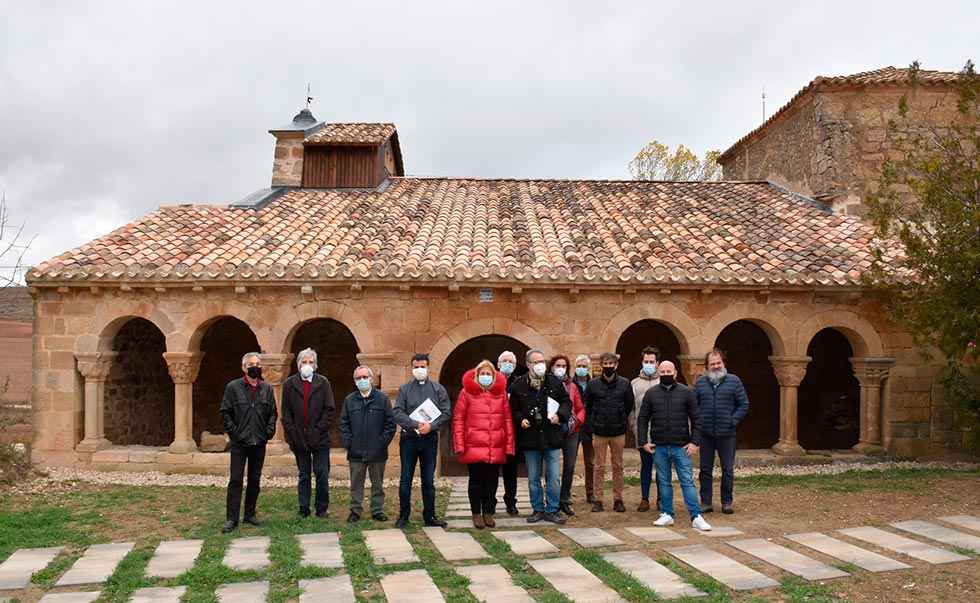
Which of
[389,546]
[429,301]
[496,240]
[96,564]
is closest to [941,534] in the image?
[389,546]

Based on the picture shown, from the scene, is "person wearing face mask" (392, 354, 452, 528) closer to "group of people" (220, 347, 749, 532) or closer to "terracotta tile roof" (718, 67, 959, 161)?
"group of people" (220, 347, 749, 532)

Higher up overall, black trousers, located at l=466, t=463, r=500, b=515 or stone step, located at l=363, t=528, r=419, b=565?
black trousers, located at l=466, t=463, r=500, b=515

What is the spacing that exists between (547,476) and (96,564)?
3791 millimetres

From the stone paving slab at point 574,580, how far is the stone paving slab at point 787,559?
1410 millimetres

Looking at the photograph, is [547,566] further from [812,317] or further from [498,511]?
[812,317]

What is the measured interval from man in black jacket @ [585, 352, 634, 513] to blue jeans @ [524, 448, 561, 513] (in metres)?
0.61

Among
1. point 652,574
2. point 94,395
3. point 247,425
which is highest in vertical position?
point 247,425

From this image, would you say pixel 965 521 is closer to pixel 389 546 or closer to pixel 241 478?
pixel 389 546

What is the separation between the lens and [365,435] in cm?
684

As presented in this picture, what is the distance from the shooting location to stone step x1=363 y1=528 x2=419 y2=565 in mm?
5488

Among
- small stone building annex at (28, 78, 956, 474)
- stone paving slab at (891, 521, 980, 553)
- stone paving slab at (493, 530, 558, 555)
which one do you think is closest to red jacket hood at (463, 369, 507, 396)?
stone paving slab at (493, 530, 558, 555)

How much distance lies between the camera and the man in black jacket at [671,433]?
6574 mm

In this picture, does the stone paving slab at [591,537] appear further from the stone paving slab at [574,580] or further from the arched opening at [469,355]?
the arched opening at [469,355]

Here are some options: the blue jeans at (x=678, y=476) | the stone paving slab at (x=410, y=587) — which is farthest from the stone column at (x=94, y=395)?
the blue jeans at (x=678, y=476)
